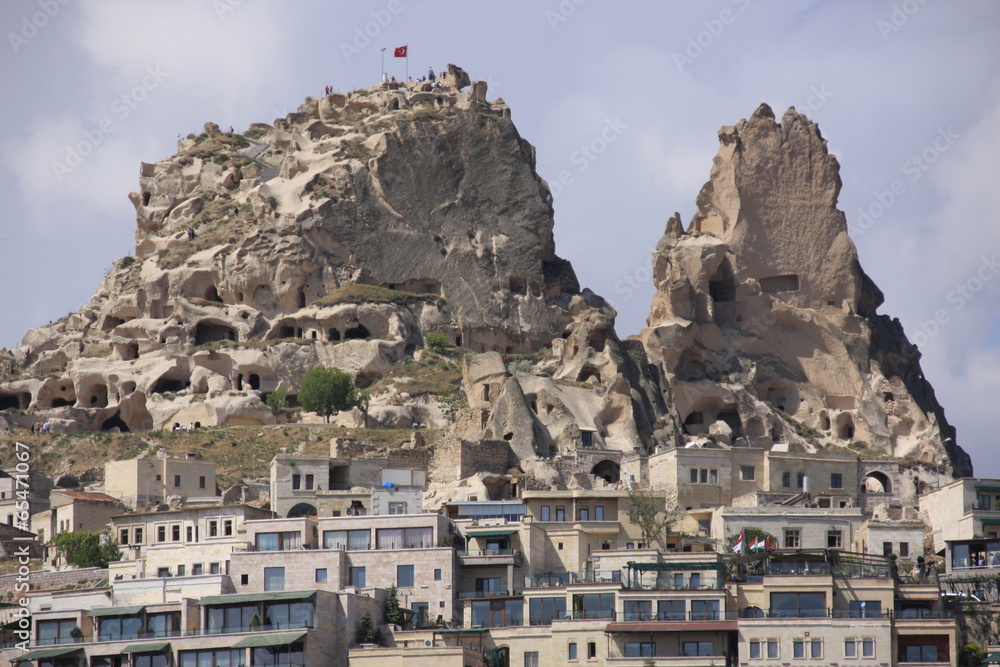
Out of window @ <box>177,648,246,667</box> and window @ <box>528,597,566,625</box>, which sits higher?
window @ <box>528,597,566,625</box>

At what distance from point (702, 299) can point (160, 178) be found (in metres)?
48.1

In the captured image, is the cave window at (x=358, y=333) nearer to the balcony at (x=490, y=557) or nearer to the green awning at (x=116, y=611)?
the balcony at (x=490, y=557)

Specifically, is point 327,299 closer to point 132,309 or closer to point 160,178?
point 132,309

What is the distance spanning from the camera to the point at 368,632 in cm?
7662

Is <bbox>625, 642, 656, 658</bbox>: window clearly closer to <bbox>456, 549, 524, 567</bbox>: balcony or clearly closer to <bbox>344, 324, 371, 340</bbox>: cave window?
<bbox>456, 549, 524, 567</bbox>: balcony

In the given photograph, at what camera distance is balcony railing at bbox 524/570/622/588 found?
78.3 meters

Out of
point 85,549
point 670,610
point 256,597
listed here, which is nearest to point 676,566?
point 670,610

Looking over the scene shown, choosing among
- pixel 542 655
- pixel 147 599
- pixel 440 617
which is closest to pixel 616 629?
pixel 542 655

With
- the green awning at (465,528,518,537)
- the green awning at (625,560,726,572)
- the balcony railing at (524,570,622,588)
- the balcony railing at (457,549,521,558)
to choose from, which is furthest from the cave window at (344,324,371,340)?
the green awning at (625,560,726,572)

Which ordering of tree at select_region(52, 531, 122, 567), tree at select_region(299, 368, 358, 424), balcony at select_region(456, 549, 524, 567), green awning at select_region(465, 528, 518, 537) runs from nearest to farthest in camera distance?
balcony at select_region(456, 549, 524, 567), green awning at select_region(465, 528, 518, 537), tree at select_region(52, 531, 122, 567), tree at select_region(299, 368, 358, 424)

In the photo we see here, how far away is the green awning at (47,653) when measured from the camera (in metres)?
76.9

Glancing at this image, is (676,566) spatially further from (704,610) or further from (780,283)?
(780,283)

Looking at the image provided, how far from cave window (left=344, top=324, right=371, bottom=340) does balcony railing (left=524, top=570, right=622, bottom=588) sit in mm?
57105

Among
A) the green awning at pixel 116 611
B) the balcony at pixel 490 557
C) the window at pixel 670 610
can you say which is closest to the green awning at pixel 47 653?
the green awning at pixel 116 611
